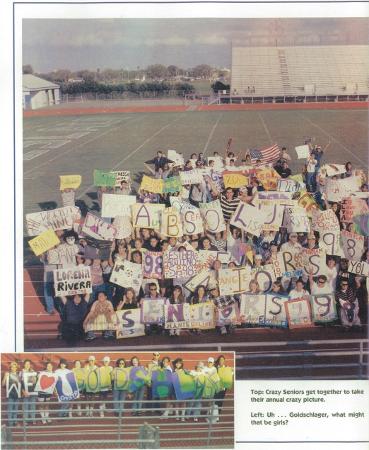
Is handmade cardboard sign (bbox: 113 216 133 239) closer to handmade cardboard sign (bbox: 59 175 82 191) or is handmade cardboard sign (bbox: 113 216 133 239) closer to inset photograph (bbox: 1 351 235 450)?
handmade cardboard sign (bbox: 59 175 82 191)

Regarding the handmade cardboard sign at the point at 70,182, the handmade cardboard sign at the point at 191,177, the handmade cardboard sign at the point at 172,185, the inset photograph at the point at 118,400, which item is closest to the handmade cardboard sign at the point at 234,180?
the handmade cardboard sign at the point at 191,177

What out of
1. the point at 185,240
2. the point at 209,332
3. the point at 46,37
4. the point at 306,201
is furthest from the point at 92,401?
the point at 46,37

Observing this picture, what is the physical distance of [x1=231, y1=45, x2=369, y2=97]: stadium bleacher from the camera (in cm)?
434

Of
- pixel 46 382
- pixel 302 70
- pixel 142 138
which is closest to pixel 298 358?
pixel 46 382

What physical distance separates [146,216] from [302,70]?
1.22m

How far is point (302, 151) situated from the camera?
4.66 meters

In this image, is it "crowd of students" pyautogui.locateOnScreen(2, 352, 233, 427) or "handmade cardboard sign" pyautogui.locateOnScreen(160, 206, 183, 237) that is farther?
"handmade cardboard sign" pyautogui.locateOnScreen(160, 206, 183, 237)

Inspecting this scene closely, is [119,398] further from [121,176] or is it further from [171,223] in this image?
[121,176]

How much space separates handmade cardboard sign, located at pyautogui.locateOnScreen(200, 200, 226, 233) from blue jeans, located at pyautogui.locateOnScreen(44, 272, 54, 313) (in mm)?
920

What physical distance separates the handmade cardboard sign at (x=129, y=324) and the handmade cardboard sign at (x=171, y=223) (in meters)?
0.47

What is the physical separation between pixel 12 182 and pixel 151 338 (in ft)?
3.74

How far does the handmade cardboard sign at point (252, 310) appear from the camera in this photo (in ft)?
14.5

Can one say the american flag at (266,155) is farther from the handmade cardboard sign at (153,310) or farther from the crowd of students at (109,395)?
the crowd of students at (109,395)

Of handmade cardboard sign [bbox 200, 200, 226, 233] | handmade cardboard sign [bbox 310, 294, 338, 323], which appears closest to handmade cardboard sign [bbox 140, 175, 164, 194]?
handmade cardboard sign [bbox 200, 200, 226, 233]
